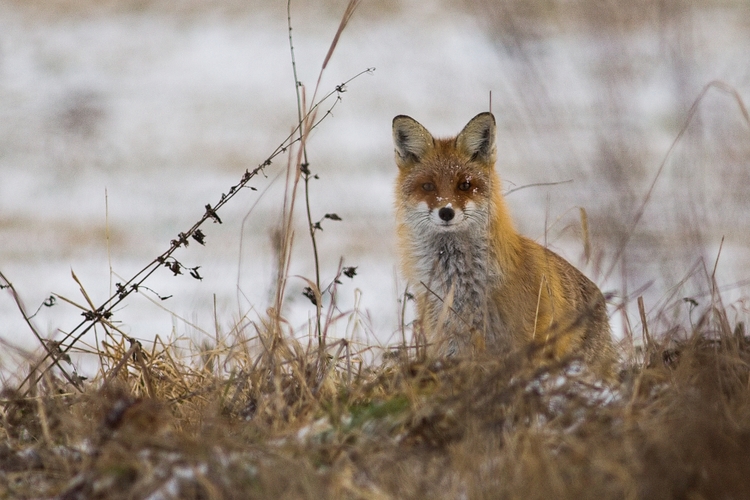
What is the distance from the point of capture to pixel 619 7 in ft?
8.25

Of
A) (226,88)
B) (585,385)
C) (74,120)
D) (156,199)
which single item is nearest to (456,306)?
(585,385)

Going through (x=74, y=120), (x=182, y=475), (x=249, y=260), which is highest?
(x=74, y=120)

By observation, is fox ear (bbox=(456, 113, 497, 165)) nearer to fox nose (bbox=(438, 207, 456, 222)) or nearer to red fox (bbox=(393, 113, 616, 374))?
red fox (bbox=(393, 113, 616, 374))

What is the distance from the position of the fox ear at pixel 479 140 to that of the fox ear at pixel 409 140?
0.23 metres

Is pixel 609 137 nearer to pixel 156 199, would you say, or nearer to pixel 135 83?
pixel 156 199

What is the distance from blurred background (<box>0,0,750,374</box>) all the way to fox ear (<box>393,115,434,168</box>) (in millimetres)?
659

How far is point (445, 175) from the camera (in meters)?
5.01

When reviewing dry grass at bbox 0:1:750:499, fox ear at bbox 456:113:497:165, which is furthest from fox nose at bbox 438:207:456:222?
dry grass at bbox 0:1:750:499

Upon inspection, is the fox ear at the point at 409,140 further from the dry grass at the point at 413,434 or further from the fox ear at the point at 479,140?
the dry grass at the point at 413,434

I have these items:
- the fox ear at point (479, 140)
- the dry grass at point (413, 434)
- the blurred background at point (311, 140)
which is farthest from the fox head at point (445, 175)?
the dry grass at point (413, 434)

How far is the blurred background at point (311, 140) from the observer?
2.62 m

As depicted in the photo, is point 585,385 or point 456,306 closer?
point 585,385

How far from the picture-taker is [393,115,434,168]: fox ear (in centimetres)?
531

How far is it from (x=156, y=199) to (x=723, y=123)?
25.9ft
